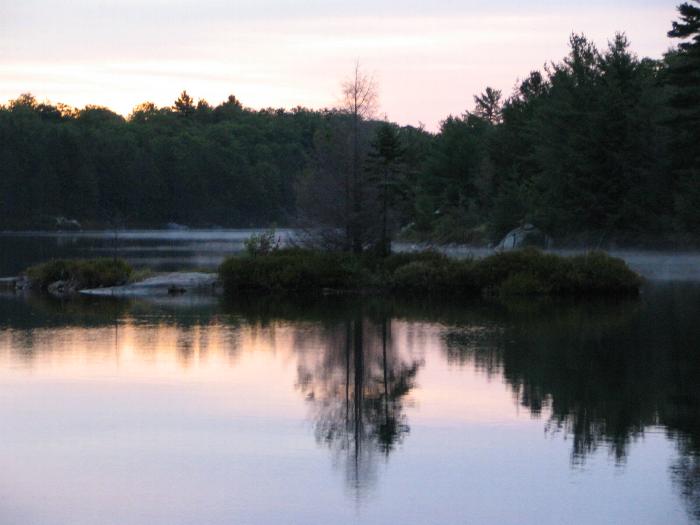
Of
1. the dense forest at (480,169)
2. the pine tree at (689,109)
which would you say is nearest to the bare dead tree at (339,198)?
the dense forest at (480,169)

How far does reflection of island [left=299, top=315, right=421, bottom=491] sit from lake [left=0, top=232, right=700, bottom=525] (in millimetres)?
51

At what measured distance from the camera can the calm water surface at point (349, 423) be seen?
1032 cm

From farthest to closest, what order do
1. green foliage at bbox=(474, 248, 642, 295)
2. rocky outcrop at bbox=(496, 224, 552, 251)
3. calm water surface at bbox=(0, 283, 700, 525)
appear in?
rocky outcrop at bbox=(496, 224, 552, 251)
green foliage at bbox=(474, 248, 642, 295)
calm water surface at bbox=(0, 283, 700, 525)

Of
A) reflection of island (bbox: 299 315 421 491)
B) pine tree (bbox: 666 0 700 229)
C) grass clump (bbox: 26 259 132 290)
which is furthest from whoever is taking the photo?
pine tree (bbox: 666 0 700 229)

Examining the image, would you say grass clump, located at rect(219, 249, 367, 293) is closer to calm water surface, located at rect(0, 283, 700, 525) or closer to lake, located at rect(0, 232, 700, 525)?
lake, located at rect(0, 232, 700, 525)

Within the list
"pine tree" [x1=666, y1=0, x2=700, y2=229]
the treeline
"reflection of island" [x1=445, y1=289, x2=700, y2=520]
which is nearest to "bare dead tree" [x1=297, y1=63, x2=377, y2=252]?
"reflection of island" [x1=445, y1=289, x2=700, y2=520]

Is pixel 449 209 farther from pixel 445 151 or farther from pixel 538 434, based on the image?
pixel 538 434

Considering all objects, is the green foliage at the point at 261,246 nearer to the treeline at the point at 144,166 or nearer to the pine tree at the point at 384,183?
the pine tree at the point at 384,183

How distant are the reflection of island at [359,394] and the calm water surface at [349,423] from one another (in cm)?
5

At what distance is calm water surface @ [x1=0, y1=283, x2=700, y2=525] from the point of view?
10320 millimetres

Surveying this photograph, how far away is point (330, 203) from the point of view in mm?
36750

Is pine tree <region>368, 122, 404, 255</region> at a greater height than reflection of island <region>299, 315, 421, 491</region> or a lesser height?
greater

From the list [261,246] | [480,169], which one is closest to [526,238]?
[480,169]

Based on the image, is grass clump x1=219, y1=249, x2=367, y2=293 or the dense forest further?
the dense forest
